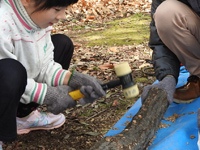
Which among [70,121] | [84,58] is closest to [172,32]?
→ [70,121]

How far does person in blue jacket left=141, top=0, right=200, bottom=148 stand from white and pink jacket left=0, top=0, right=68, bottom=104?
0.80m

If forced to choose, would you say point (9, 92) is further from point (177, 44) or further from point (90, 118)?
point (177, 44)

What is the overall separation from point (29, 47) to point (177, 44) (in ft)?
4.03

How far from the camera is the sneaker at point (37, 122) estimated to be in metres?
2.37

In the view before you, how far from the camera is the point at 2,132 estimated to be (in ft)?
5.71

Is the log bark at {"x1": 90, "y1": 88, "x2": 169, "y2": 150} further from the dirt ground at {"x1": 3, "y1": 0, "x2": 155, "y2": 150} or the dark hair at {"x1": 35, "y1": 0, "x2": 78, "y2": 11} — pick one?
the dark hair at {"x1": 35, "y1": 0, "x2": 78, "y2": 11}

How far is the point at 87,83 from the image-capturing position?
1985mm

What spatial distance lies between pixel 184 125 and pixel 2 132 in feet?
4.12

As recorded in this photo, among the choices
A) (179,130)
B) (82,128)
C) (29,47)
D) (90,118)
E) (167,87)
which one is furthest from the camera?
(90,118)

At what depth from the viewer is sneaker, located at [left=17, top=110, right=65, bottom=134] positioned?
7.79 feet

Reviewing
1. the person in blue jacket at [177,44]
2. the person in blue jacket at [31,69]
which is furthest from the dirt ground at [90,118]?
the person in blue jacket at [177,44]

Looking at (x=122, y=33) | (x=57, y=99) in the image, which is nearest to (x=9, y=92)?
(x=57, y=99)

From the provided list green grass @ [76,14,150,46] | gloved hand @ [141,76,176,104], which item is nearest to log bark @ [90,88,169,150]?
gloved hand @ [141,76,176,104]

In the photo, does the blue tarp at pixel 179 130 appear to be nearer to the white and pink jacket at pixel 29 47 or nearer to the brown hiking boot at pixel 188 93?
the brown hiking boot at pixel 188 93
